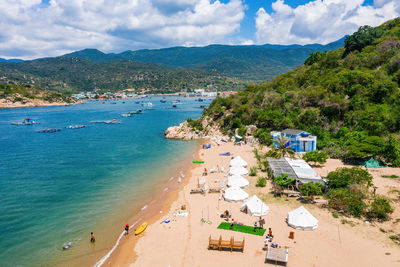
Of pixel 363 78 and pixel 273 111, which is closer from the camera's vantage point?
pixel 363 78

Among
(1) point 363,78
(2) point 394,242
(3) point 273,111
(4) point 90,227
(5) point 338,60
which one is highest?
(5) point 338,60

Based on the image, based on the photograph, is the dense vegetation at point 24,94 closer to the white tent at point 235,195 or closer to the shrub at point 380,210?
the white tent at point 235,195

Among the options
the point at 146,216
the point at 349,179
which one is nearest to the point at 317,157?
the point at 349,179

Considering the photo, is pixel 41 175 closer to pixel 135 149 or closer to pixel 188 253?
pixel 135 149

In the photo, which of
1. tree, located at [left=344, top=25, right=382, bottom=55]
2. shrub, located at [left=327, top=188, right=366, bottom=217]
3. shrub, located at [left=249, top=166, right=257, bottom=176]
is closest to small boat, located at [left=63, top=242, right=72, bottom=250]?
shrub, located at [left=249, top=166, right=257, bottom=176]

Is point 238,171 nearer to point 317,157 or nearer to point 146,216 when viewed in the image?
point 317,157

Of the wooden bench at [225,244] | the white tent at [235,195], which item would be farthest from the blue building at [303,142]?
the wooden bench at [225,244]

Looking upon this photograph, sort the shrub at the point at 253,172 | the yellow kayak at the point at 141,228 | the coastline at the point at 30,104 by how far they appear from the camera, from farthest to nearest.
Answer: the coastline at the point at 30,104
the shrub at the point at 253,172
the yellow kayak at the point at 141,228

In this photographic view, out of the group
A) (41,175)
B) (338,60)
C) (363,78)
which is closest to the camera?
(41,175)

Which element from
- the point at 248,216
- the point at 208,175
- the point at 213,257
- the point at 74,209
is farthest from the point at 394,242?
the point at 74,209
